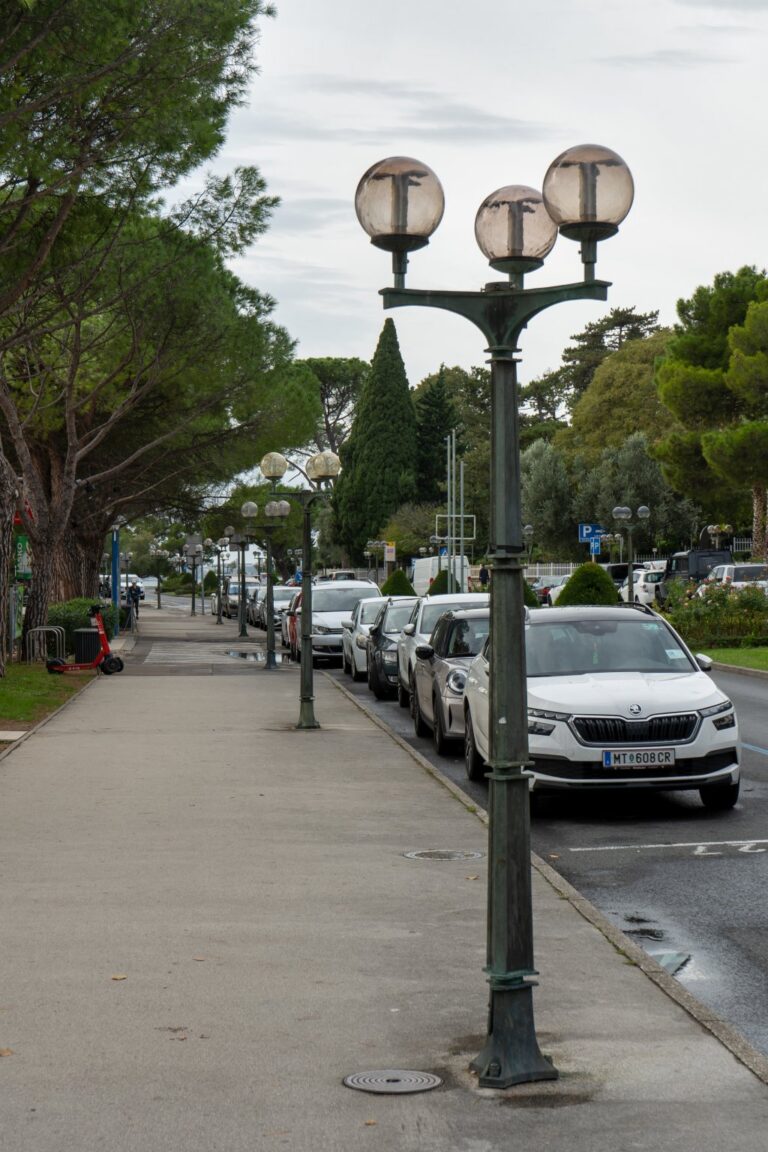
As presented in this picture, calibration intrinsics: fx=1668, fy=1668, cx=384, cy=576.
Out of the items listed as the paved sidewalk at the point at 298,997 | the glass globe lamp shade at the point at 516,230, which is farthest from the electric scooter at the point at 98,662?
the glass globe lamp shade at the point at 516,230

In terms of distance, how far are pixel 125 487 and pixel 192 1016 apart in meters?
38.9

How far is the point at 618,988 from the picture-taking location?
6.49m

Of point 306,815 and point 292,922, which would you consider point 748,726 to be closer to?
point 306,815

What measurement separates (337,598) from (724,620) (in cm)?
831

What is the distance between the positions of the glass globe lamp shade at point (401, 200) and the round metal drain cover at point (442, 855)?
4.89 m

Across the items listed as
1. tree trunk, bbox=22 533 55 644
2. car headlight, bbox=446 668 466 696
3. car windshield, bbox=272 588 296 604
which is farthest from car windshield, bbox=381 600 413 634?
car windshield, bbox=272 588 296 604

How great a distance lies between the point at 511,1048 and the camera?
5.30 meters

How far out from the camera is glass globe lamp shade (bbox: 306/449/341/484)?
1992 centimetres

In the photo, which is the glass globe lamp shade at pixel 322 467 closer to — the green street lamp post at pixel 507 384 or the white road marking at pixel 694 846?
the white road marking at pixel 694 846

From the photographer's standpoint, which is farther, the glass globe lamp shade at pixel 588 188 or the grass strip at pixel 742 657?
the grass strip at pixel 742 657

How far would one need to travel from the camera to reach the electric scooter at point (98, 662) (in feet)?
91.3

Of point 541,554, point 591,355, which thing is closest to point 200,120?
point 541,554

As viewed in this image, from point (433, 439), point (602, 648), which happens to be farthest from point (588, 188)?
point (433, 439)

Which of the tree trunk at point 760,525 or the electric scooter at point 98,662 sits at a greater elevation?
the tree trunk at point 760,525
